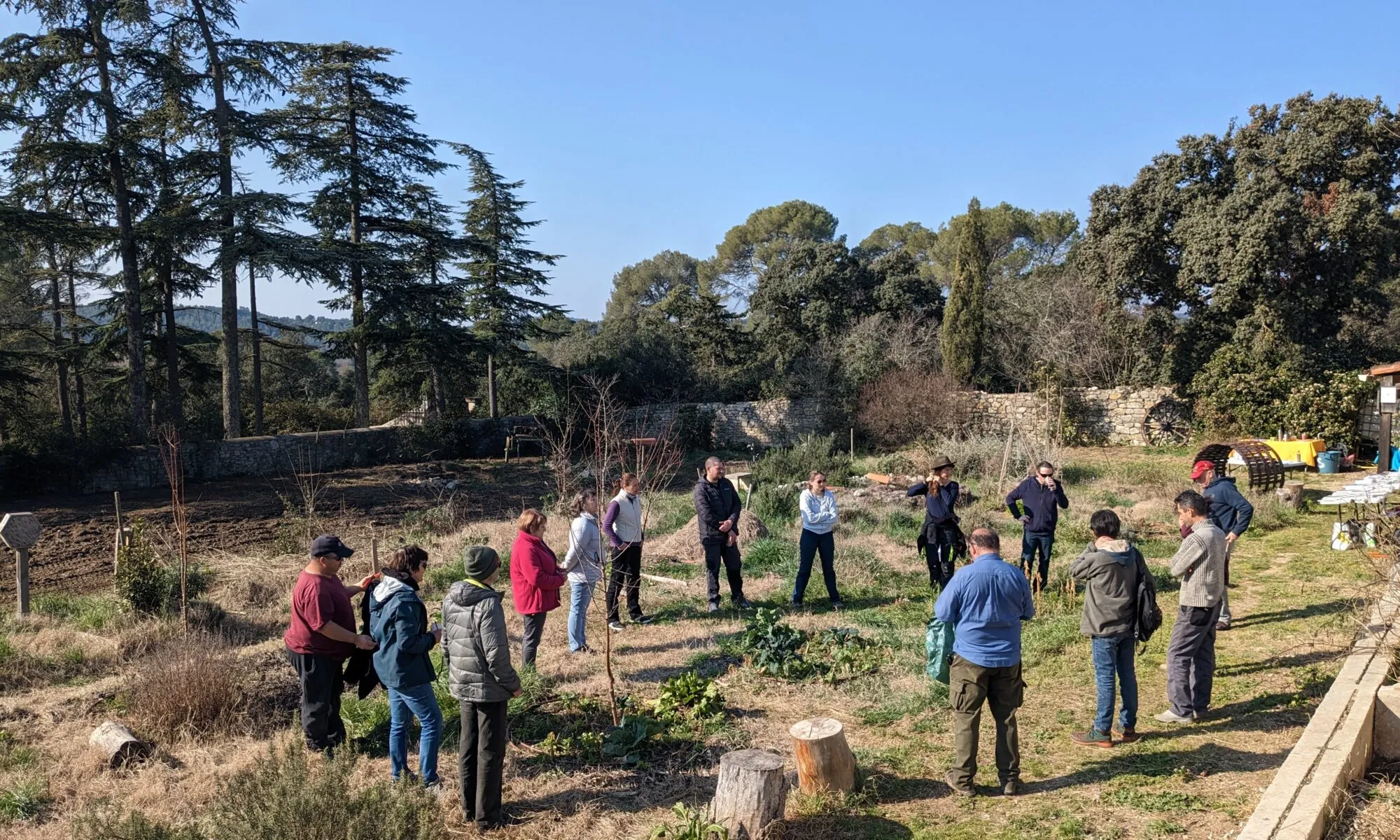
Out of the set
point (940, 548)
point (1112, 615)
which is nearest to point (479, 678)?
point (1112, 615)

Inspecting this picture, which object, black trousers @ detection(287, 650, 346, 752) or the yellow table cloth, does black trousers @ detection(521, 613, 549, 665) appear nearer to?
black trousers @ detection(287, 650, 346, 752)

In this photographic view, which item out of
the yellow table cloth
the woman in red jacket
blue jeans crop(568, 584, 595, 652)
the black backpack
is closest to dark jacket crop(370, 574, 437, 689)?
the woman in red jacket

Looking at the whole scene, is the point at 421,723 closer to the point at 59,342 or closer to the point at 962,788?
the point at 962,788

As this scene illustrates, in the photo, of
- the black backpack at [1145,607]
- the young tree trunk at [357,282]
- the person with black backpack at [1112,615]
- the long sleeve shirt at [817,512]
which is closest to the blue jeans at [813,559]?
the long sleeve shirt at [817,512]

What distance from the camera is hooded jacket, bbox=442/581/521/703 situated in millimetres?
4125

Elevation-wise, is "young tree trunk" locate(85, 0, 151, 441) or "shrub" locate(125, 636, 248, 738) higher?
"young tree trunk" locate(85, 0, 151, 441)

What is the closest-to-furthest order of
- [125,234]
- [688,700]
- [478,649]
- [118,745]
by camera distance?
[478,649] < [118,745] < [688,700] < [125,234]

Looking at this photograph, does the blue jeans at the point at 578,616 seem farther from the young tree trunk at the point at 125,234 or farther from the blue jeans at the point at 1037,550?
the young tree trunk at the point at 125,234

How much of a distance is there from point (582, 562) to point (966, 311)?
21.1 meters

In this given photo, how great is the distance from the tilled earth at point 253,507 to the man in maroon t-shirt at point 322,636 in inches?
278

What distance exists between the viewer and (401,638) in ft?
14.4

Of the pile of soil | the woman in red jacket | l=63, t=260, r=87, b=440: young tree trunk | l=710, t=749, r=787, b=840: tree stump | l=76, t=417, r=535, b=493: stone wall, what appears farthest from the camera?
l=63, t=260, r=87, b=440: young tree trunk

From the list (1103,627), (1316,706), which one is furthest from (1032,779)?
(1316,706)

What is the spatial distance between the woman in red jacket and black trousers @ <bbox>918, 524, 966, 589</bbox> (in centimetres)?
375
